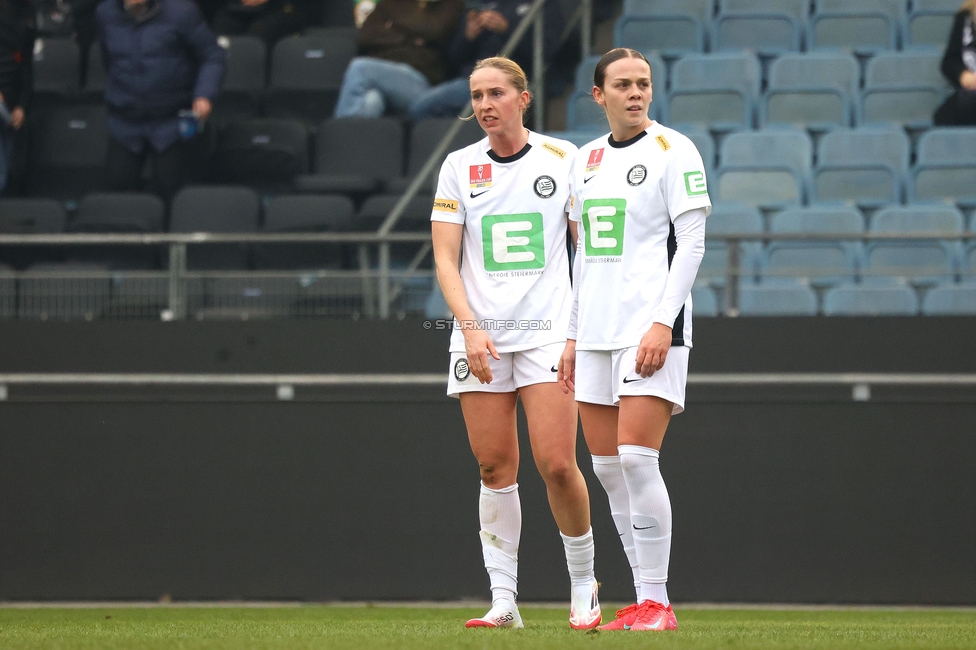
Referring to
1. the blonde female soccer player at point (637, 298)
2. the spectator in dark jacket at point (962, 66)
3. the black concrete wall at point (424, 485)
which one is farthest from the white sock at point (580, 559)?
the spectator in dark jacket at point (962, 66)

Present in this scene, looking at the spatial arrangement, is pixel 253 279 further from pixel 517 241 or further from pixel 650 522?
pixel 650 522

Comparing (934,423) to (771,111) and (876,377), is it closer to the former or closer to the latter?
(876,377)

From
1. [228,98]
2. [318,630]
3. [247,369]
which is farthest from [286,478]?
[228,98]

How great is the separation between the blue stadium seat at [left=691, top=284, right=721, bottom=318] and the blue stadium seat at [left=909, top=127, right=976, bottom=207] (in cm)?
214

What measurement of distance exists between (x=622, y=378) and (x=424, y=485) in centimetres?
298

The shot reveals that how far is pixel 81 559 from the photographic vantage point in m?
6.79

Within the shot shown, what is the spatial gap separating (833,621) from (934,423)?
56.8 inches

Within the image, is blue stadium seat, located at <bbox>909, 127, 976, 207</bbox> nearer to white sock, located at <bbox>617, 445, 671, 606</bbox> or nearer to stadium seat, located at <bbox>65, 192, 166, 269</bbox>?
stadium seat, located at <bbox>65, 192, 166, 269</bbox>

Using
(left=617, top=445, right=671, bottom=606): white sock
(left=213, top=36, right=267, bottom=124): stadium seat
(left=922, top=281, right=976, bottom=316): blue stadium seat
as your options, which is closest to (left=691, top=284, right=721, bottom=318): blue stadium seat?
(left=922, top=281, right=976, bottom=316): blue stadium seat

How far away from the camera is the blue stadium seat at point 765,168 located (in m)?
8.35

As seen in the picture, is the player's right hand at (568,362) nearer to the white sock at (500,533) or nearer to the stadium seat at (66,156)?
the white sock at (500,533)

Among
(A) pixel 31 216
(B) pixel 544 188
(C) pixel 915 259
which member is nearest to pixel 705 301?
(C) pixel 915 259

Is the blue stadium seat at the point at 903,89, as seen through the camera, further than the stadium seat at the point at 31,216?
Yes

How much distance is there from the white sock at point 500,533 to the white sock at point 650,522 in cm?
55
